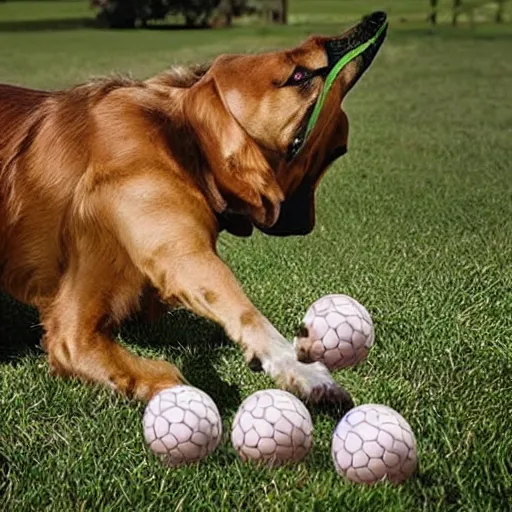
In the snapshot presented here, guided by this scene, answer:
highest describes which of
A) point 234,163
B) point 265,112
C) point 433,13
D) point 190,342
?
point 265,112

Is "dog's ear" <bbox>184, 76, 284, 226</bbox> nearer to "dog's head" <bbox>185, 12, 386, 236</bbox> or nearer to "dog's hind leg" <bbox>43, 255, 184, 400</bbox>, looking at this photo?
"dog's head" <bbox>185, 12, 386, 236</bbox>

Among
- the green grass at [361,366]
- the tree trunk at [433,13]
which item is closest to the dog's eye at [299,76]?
the green grass at [361,366]

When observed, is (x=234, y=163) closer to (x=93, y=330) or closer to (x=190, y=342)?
(x=93, y=330)

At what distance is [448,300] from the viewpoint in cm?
473

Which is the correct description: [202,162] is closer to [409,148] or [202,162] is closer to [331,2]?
[409,148]

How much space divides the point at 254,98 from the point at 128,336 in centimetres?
117

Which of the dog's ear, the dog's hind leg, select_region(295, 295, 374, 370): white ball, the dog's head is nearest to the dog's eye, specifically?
the dog's head

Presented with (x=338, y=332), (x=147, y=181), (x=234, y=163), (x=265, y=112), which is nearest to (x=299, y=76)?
(x=265, y=112)

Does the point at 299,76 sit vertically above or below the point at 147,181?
above

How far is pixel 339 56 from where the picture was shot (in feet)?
12.0

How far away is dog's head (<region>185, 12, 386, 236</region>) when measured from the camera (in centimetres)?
362

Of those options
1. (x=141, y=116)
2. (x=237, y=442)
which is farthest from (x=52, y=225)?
(x=237, y=442)

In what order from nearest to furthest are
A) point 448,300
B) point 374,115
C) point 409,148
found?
point 448,300, point 409,148, point 374,115

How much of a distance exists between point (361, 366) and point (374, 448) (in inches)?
40.6
